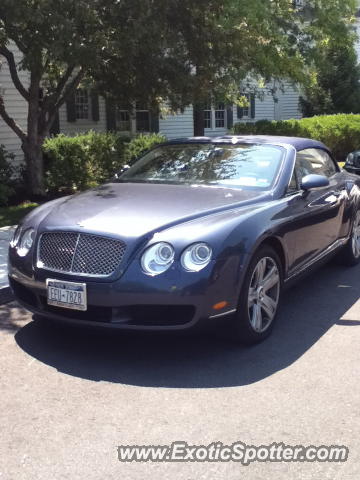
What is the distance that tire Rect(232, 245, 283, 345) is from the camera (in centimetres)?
440

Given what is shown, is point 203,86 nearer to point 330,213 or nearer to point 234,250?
point 330,213

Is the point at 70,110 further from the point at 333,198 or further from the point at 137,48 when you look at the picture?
the point at 333,198

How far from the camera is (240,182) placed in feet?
17.5

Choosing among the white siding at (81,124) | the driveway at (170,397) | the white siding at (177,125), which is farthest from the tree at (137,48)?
the driveway at (170,397)

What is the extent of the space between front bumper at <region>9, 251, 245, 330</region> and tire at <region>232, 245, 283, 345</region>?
0.51 feet

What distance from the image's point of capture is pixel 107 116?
17.2 meters

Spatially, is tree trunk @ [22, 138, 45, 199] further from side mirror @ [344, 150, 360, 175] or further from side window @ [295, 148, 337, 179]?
side window @ [295, 148, 337, 179]

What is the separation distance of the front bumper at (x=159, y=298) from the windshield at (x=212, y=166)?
52.2 inches

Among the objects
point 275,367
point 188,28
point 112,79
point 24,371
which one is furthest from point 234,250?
point 112,79

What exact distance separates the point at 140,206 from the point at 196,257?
2.65 feet

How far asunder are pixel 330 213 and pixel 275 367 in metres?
2.30

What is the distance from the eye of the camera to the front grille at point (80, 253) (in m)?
4.18

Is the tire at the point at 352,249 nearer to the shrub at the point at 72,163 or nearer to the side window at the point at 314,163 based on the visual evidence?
the side window at the point at 314,163

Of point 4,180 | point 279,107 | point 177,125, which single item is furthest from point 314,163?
point 279,107
